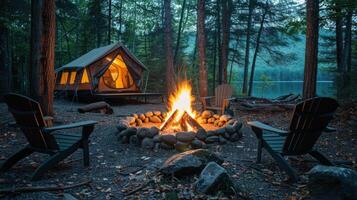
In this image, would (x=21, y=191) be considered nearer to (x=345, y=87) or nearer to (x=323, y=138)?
(x=323, y=138)

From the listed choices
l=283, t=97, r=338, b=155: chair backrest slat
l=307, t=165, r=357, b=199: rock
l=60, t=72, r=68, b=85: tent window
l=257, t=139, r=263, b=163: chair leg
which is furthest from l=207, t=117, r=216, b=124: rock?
l=60, t=72, r=68, b=85: tent window

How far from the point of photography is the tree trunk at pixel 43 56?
5.84 meters

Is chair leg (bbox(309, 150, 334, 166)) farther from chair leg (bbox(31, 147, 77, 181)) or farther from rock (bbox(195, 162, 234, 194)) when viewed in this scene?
chair leg (bbox(31, 147, 77, 181))

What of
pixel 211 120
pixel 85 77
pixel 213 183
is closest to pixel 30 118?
pixel 213 183

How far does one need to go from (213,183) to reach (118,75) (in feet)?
38.0

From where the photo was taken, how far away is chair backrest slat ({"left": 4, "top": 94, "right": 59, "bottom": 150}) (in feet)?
9.52

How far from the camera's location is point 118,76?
13359mm

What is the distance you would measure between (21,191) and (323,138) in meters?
4.98

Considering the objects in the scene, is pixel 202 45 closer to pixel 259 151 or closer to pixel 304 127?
pixel 259 151

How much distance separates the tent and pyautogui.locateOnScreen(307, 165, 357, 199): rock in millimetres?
10469

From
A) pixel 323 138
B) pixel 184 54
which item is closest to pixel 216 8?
pixel 184 54

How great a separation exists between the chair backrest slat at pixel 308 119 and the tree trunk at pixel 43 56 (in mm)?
5213

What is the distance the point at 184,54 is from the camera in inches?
834

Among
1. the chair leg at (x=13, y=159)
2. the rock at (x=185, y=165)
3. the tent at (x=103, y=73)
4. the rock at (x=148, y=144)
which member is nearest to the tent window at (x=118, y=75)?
the tent at (x=103, y=73)
